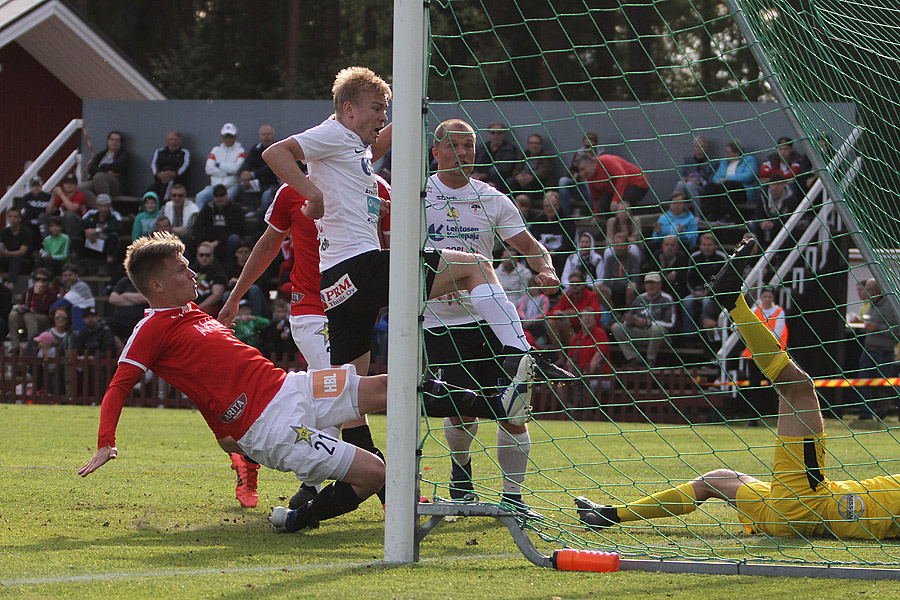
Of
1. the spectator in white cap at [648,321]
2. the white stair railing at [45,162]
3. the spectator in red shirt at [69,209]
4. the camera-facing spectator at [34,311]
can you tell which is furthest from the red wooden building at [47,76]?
the spectator in white cap at [648,321]

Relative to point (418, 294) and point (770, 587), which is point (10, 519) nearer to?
point (418, 294)

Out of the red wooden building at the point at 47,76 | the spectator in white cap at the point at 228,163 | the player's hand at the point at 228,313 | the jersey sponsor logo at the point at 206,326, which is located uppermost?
the red wooden building at the point at 47,76

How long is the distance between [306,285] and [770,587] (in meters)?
3.21

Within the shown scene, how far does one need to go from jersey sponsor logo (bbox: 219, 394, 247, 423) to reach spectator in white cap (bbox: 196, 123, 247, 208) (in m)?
12.1

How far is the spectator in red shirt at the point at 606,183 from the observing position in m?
11.8

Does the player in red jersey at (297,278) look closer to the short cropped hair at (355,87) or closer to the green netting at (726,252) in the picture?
the short cropped hair at (355,87)

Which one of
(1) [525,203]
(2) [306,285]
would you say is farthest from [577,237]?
(2) [306,285]

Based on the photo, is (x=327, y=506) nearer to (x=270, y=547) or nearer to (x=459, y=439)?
(x=270, y=547)

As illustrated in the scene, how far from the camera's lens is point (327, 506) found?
4.69 meters

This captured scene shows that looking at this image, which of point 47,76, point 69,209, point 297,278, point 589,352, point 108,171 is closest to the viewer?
point 297,278

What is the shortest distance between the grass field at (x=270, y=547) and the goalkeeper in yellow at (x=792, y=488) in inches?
5.1

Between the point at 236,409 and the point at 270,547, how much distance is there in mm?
637

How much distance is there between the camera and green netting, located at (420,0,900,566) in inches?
188

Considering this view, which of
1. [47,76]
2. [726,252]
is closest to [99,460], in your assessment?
[726,252]
